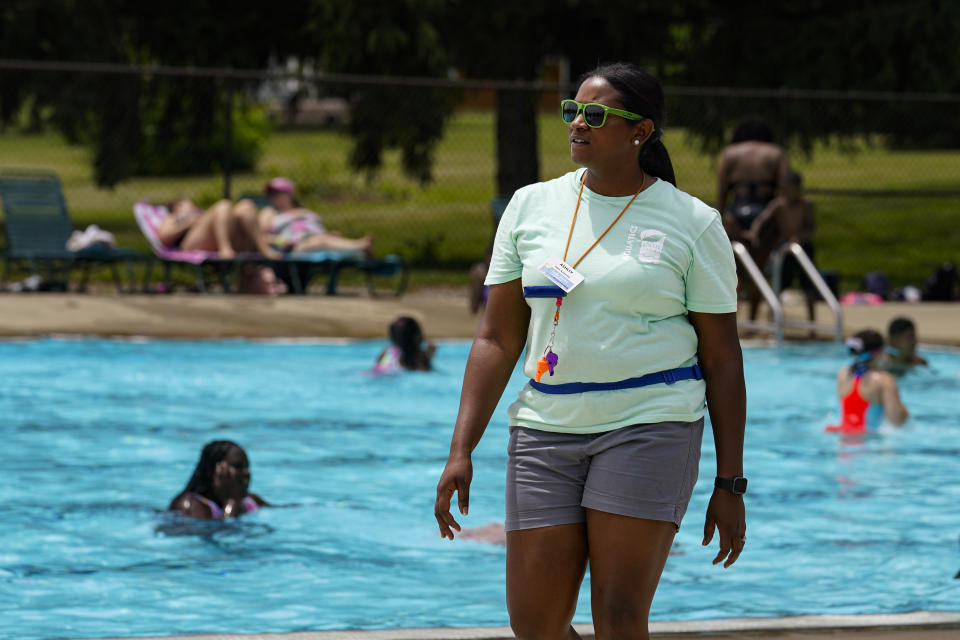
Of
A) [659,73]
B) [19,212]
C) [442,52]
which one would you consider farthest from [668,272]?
[659,73]

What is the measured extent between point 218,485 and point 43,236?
968 cm

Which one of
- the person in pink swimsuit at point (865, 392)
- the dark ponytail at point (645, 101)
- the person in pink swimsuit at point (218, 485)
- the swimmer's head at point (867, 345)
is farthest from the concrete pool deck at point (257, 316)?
the dark ponytail at point (645, 101)

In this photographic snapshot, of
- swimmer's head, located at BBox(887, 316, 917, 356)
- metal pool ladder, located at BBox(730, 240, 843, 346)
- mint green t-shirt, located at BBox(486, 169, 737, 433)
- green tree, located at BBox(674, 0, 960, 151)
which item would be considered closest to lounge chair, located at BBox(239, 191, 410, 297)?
metal pool ladder, located at BBox(730, 240, 843, 346)

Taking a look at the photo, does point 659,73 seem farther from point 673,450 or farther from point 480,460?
point 673,450

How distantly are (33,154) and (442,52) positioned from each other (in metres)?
33.5

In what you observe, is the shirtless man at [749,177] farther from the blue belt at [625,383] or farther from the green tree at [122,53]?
the blue belt at [625,383]

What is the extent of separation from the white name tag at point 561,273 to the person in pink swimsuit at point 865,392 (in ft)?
22.3

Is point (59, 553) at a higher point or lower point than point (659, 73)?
lower

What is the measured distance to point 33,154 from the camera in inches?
1940

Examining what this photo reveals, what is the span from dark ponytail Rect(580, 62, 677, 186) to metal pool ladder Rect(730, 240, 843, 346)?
952 centimetres

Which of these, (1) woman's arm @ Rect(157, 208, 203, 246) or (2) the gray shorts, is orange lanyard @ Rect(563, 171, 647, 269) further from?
(1) woman's arm @ Rect(157, 208, 203, 246)

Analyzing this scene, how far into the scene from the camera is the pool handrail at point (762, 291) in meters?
13.2

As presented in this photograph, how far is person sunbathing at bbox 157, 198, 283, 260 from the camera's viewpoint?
1554 cm

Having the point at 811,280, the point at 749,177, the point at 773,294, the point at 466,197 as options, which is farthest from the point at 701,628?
the point at 466,197
